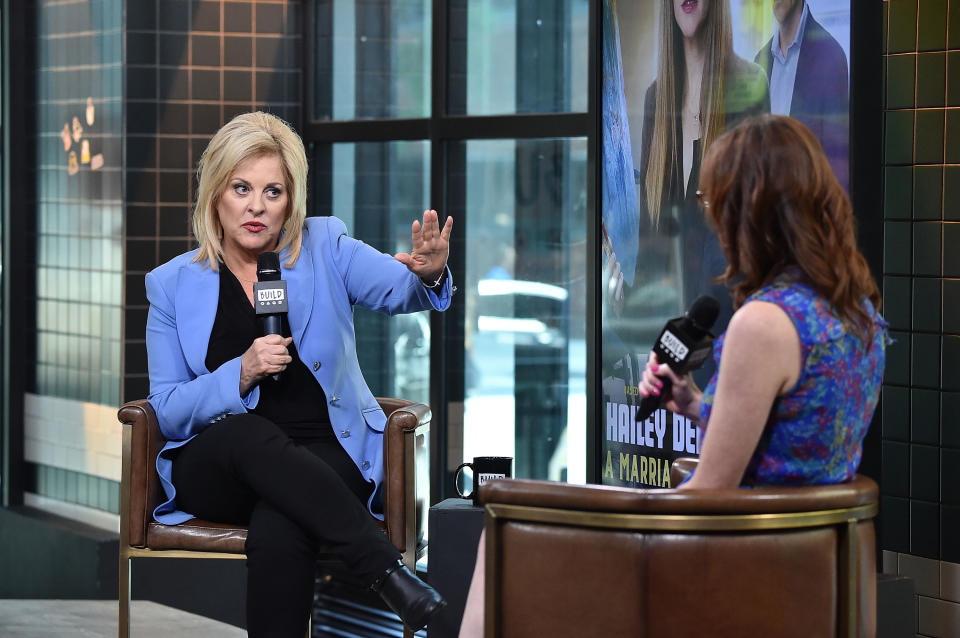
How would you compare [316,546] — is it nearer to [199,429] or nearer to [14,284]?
[199,429]

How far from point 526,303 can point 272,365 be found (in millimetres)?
1947

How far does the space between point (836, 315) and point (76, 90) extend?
399cm

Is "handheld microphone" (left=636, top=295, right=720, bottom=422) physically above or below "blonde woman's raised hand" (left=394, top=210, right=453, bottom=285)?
below

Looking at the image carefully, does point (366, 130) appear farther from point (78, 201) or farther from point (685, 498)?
point (685, 498)

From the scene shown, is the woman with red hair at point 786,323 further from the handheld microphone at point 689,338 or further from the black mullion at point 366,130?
the black mullion at point 366,130

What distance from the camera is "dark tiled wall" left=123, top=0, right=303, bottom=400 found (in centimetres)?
465

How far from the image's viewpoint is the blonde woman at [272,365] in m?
2.56

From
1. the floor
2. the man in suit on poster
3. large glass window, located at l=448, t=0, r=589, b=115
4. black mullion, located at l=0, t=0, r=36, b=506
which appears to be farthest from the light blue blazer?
black mullion, located at l=0, t=0, r=36, b=506

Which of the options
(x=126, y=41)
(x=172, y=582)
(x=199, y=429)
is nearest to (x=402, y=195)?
(x=126, y=41)

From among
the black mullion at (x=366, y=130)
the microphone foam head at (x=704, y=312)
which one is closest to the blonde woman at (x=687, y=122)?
the microphone foam head at (x=704, y=312)

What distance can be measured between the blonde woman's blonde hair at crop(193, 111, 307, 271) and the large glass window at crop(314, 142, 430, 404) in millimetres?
1772

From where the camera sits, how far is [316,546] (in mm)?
2600

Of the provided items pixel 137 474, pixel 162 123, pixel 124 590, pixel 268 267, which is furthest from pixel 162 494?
pixel 162 123

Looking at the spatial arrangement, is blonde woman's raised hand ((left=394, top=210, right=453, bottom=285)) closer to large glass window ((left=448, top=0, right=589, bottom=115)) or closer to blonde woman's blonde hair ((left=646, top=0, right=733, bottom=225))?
blonde woman's blonde hair ((left=646, top=0, right=733, bottom=225))
